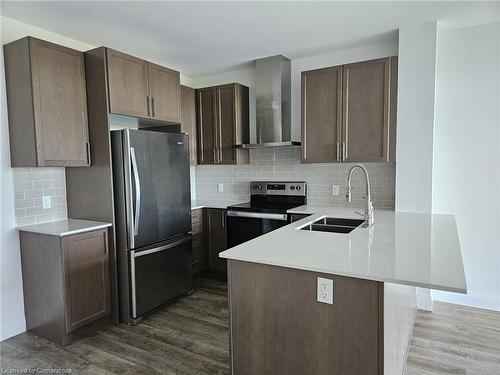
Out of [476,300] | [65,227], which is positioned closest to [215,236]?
[65,227]

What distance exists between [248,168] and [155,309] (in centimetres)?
204

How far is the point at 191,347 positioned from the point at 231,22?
2.68m

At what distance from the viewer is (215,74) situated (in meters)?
4.42

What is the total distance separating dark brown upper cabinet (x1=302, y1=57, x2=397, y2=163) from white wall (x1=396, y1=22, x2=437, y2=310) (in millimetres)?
87

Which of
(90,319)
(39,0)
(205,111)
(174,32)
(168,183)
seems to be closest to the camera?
(39,0)

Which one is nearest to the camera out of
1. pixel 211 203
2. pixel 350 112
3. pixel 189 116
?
pixel 350 112

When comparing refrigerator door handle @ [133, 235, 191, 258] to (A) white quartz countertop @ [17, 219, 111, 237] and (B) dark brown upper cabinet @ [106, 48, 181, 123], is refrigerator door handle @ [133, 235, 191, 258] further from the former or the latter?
(B) dark brown upper cabinet @ [106, 48, 181, 123]

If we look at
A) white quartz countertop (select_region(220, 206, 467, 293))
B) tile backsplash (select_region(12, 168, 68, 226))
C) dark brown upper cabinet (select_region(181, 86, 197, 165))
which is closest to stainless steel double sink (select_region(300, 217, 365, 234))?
white quartz countertop (select_region(220, 206, 467, 293))

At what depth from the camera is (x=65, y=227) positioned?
2672 millimetres

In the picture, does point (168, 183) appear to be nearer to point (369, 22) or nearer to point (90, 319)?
point (90, 319)

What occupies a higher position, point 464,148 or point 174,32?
point 174,32

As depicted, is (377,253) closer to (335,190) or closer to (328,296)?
(328,296)

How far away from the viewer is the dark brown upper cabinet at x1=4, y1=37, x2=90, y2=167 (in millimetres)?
2496

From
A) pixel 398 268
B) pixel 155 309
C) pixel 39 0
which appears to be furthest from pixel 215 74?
pixel 398 268
